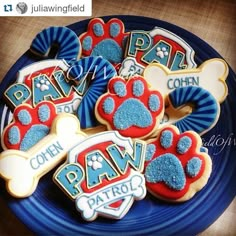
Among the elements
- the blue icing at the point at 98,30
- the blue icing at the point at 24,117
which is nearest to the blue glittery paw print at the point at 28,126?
the blue icing at the point at 24,117

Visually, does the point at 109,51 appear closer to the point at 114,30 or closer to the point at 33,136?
the point at 114,30

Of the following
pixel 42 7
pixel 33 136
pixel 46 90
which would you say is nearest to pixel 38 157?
pixel 33 136

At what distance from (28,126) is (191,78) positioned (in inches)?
13.2

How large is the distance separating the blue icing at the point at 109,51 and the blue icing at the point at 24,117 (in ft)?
0.67

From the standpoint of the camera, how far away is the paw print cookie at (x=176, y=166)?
896 mm

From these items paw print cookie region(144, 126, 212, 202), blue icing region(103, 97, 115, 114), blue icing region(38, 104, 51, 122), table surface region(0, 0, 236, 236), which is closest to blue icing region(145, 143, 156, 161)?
paw print cookie region(144, 126, 212, 202)

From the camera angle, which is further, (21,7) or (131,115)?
(21,7)

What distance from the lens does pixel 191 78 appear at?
3.25 ft

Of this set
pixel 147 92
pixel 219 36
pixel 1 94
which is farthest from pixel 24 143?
pixel 219 36

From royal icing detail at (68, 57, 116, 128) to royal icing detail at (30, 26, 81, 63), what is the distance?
43 mm

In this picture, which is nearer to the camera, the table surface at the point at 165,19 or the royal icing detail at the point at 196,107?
the royal icing detail at the point at 196,107

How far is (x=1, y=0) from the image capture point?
1.13 metres

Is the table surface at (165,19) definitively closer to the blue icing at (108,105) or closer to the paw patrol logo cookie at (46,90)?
the paw patrol logo cookie at (46,90)

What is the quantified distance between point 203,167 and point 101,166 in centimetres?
19
